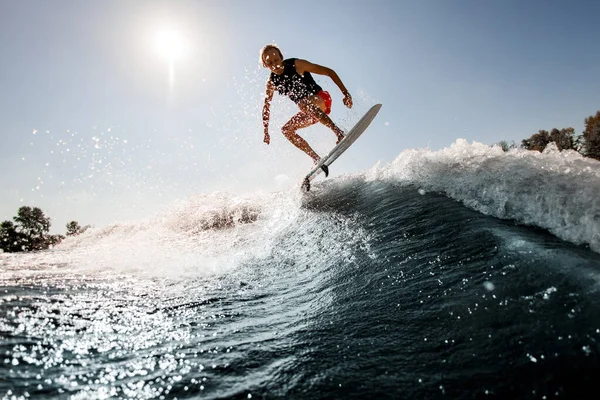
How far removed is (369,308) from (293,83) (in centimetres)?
618

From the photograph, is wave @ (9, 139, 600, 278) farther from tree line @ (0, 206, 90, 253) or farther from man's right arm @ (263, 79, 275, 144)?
tree line @ (0, 206, 90, 253)

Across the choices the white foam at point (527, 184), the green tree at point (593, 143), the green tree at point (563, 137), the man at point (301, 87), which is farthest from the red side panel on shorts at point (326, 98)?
the green tree at point (563, 137)

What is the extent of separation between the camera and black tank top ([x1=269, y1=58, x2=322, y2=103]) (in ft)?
25.0

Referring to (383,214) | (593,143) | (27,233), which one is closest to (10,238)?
(27,233)

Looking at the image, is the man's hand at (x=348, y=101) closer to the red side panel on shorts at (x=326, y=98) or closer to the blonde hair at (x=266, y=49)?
the red side panel on shorts at (x=326, y=98)

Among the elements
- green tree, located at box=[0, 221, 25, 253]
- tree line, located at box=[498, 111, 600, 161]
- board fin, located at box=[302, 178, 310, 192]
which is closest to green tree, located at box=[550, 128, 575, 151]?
tree line, located at box=[498, 111, 600, 161]

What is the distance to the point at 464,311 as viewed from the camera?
2.18 m

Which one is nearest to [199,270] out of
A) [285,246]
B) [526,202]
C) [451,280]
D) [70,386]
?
[285,246]

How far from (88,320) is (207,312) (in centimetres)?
97

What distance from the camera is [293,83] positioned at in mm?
7668

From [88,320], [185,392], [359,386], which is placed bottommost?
[359,386]

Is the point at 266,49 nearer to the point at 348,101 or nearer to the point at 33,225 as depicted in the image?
the point at 348,101

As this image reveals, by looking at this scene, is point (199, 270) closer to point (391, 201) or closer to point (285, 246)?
point (285, 246)

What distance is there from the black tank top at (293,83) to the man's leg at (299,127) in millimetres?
482
